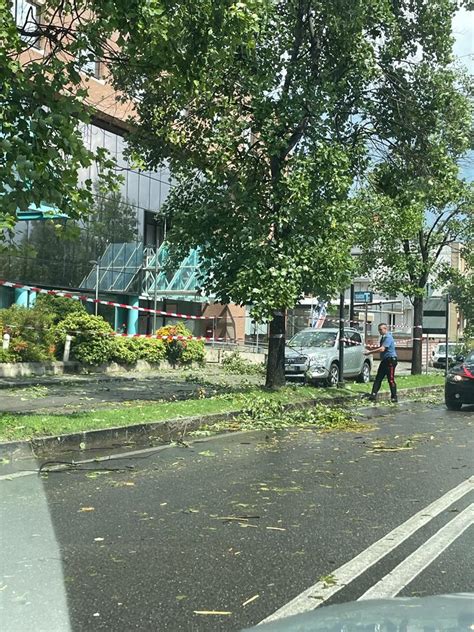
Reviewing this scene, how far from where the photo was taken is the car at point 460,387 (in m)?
14.7

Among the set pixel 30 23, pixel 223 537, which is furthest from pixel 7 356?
pixel 223 537

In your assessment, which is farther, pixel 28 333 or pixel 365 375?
pixel 365 375

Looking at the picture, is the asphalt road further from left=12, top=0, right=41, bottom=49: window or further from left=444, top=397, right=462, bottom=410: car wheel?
left=12, top=0, right=41, bottom=49: window

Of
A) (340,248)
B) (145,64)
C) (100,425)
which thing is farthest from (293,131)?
(100,425)

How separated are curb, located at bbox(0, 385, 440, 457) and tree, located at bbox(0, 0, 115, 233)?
2.66 m

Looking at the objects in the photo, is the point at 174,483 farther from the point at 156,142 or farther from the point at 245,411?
the point at 156,142

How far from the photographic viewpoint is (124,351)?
62.6 ft

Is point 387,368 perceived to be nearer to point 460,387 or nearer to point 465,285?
point 460,387

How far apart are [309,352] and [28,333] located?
25.9 feet

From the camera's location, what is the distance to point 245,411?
12.1m

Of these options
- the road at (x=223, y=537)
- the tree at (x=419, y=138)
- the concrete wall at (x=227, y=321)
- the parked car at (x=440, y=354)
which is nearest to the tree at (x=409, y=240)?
the tree at (x=419, y=138)

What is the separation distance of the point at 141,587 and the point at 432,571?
191cm

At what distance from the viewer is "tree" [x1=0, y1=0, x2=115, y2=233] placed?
24.4ft

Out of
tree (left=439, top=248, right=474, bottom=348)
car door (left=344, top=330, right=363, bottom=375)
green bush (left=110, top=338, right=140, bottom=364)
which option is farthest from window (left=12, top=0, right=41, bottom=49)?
tree (left=439, top=248, right=474, bottom=348)
